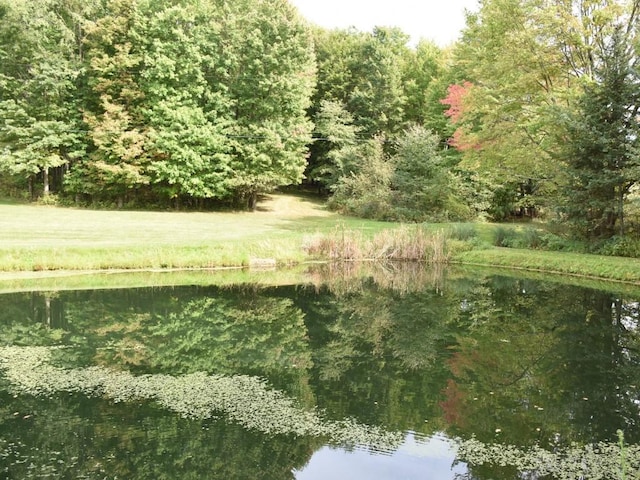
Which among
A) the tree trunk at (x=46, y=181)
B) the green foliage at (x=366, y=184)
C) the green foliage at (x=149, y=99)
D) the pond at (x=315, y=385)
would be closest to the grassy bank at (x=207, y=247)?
the pond at (x=315, y=385)

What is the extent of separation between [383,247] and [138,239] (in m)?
8.99

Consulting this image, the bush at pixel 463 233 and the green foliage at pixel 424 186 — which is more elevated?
the green foliage at pixel 424 186

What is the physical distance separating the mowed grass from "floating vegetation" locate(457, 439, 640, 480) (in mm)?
13596

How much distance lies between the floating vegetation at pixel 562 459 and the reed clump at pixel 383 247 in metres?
14.5

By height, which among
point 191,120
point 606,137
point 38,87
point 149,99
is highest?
point 38,87

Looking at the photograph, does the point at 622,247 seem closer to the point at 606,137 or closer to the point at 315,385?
the point at 606,137

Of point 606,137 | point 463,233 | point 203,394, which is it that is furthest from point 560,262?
point 203,394

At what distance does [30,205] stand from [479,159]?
25.8 metres

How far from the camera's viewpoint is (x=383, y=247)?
67.9 feet

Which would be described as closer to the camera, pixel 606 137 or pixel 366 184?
pixel 606 137

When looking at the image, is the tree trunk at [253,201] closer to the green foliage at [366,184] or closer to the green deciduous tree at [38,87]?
the green foliage at [366,184]

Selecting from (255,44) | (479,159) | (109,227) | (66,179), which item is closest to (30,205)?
(66,179)

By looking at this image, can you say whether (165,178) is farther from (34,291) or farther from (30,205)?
(34,291)

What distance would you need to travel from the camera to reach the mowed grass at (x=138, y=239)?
16969 millimetres
